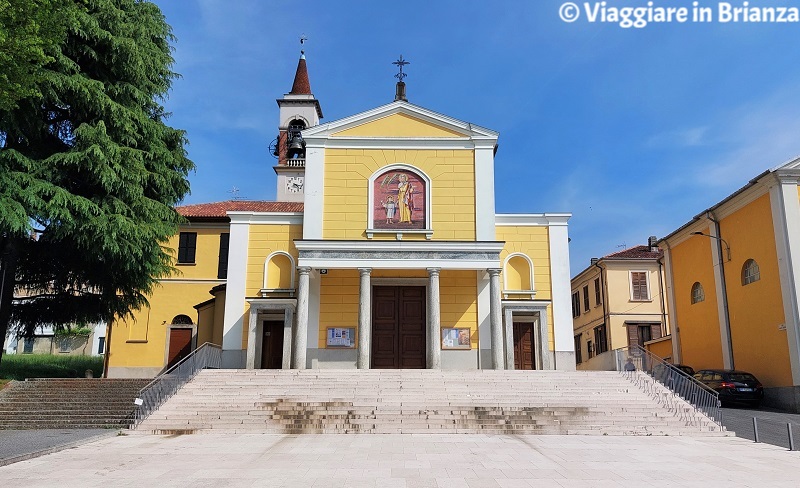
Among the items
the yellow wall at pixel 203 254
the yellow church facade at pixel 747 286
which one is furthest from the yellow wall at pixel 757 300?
the yellow wall at pixel 203 254

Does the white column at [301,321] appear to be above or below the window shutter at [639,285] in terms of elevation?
below

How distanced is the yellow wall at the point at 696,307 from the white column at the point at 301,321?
55.4 feet

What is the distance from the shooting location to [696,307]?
1090 inches

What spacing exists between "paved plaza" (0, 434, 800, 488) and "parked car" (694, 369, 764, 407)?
810 cm

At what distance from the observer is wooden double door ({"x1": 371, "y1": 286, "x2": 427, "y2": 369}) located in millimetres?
22953

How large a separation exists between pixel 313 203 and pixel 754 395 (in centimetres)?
1672

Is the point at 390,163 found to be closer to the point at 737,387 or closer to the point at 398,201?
the point at 398,201

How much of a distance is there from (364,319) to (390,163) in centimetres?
633

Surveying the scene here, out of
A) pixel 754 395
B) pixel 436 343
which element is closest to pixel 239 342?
pixel 436 343

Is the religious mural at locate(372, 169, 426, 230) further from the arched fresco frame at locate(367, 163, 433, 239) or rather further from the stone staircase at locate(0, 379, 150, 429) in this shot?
the stone staircase at locate(0, 379, 150, 429)

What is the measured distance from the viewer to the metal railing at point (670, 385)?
15.5m

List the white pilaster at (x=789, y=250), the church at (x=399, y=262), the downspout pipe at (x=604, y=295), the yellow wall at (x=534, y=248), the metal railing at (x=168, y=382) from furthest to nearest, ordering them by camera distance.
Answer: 1. the downspout pipe at (x=604, y=295)
2. the yellow wall at (x=534, y=248)
3. the church at (x=399, y=262)
4. the white pilaster at (x=789, y=250)
5. the metal railing at (x=168, y=382)

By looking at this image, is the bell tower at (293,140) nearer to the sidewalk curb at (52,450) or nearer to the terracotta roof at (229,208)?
the terracotta roof at (229,208)

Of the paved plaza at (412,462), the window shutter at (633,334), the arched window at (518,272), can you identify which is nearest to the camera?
the paved plaza at (412,462)
